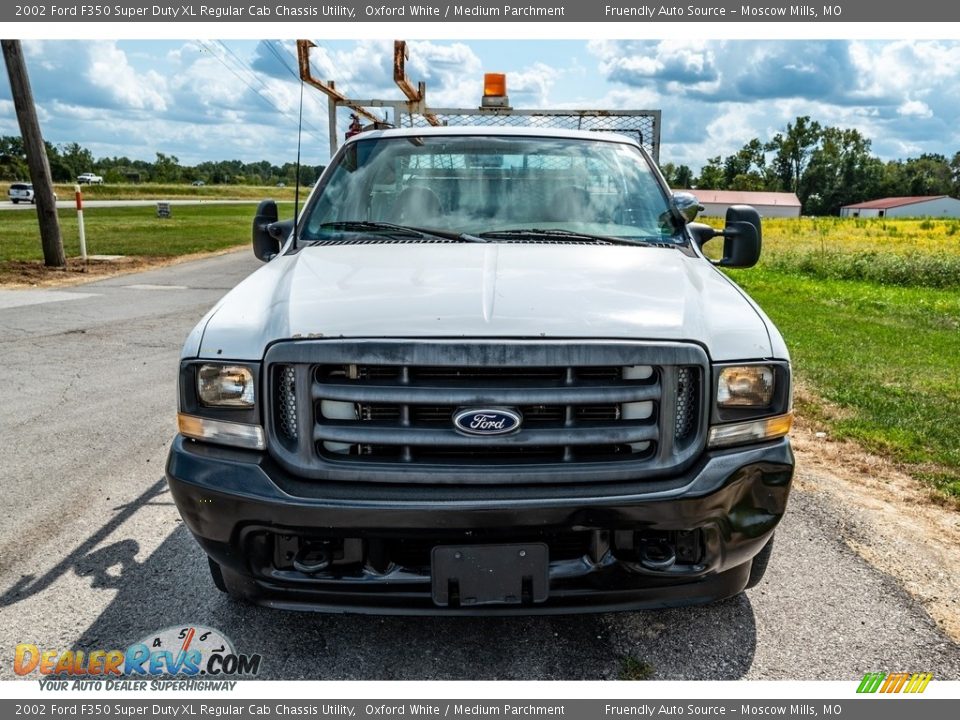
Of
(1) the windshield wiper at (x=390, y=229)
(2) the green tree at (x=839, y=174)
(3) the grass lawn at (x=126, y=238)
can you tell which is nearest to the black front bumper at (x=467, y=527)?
(1) the windshield wiper at (x=390, y=229)

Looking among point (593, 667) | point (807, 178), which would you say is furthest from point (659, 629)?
point (807, 178)

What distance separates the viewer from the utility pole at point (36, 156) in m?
15.1

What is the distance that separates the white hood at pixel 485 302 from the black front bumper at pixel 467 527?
1.39 feet

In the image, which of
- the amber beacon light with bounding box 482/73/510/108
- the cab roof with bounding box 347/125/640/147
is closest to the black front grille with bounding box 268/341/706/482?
the cab roof with bounding box 347/125/640/147

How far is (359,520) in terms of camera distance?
246 centimetres

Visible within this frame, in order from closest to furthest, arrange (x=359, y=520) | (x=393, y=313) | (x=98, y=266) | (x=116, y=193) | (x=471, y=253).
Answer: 1. (x=359, y=520)
2. (x=393, y=313)
3. (x=471, y=253)
4. (x=98, y=266)
5. (x=116, y=193)

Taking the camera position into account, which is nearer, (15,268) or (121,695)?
(121,695)

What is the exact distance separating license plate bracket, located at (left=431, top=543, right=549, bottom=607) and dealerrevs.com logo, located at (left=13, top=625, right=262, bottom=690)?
83cm

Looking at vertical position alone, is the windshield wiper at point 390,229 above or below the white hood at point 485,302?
above

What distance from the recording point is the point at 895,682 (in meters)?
2.73

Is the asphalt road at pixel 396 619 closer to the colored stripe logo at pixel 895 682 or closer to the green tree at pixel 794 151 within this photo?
the colored stripe logo at pixel 895 682

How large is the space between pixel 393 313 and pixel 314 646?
4.21 feet

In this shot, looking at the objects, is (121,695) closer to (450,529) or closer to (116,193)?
(450,529)

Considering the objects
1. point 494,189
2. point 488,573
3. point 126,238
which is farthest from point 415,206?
point 126,238
